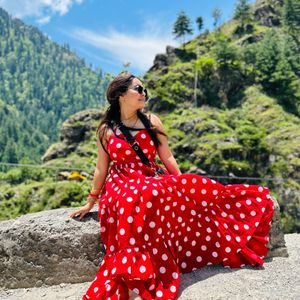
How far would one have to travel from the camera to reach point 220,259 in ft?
12.2

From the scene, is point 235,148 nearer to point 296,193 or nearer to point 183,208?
point 296,193

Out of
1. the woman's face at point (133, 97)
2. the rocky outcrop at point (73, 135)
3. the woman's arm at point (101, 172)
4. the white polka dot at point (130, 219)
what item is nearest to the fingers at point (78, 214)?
the woman's arm at point (101, 172)

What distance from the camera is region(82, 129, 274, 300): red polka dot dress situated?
3.14 m

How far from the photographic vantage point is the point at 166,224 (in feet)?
11.2

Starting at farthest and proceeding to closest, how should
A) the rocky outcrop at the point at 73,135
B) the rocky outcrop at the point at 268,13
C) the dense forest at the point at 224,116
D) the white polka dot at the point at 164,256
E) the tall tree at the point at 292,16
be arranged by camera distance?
the rocky outcrop at the point at 268,13 < the tall tree at the point at 292,16 < the rocky outcrop at the point at 73,135 < the dense forest at the point at 224,116 < the white polka dot at the point at 164,256

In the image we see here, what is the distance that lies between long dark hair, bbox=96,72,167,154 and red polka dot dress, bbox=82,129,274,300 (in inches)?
3.9

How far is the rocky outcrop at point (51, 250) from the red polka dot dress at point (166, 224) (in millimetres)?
345

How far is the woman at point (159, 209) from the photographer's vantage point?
3.22 meters

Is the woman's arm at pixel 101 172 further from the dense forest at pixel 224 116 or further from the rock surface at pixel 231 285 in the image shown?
the dense forest at pixel 224 116

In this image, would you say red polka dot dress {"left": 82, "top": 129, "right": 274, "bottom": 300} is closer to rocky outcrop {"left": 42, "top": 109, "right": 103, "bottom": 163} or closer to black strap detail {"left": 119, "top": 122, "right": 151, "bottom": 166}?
black strap detail {"left": 119, "top": 122, "right": 151, "bottom": 166}

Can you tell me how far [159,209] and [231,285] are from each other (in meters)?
0.98

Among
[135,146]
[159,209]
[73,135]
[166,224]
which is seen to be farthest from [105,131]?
[73,135]

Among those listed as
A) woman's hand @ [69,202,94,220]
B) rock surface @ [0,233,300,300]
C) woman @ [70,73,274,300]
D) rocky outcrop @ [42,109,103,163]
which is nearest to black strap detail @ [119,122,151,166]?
woman @ [70,73,274,300]

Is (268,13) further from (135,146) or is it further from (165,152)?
(135,146)
